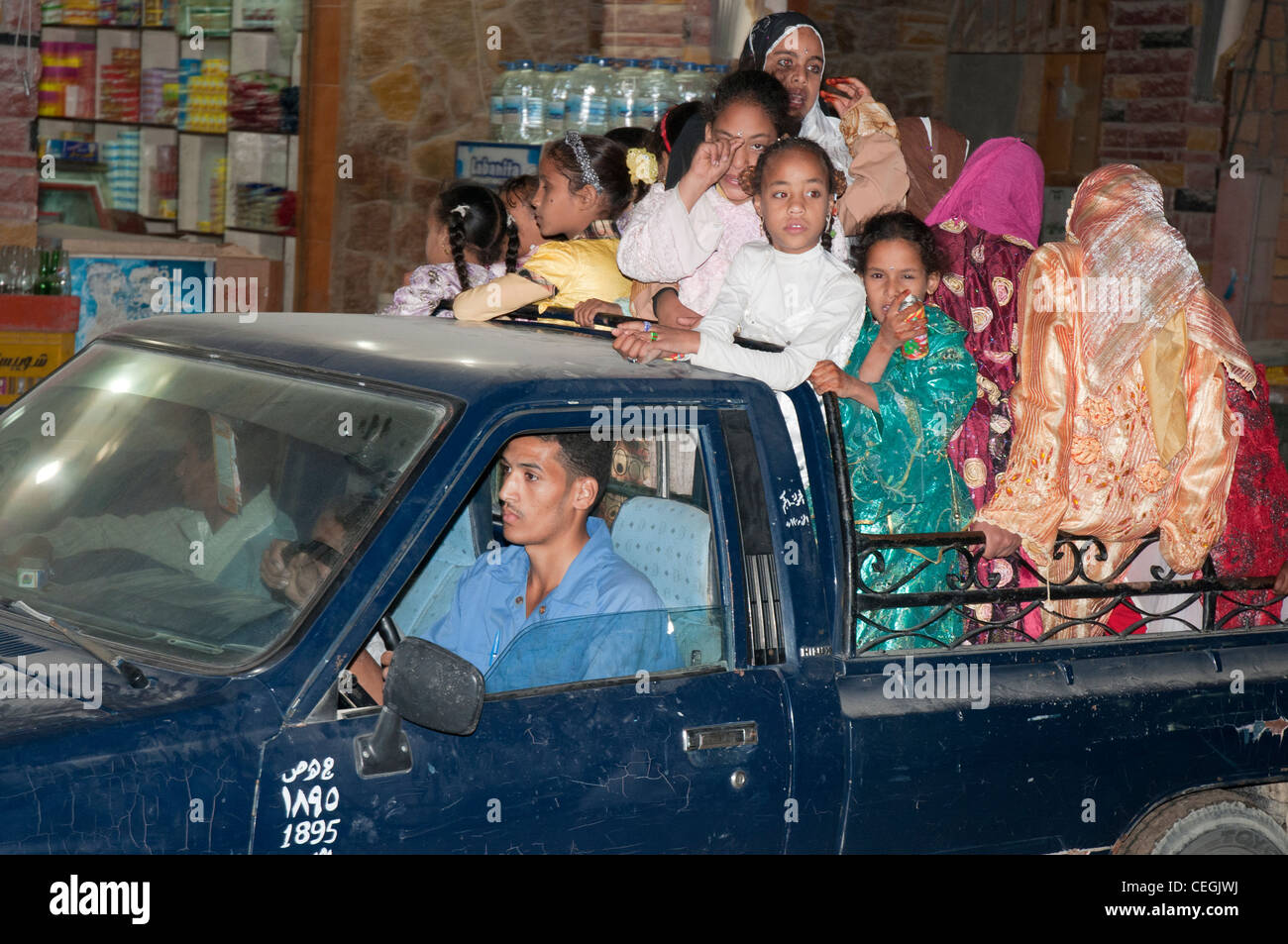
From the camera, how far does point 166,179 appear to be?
12180 mm

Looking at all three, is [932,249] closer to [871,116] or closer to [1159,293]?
[1159,293]

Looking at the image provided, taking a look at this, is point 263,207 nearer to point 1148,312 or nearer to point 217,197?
point 217,197

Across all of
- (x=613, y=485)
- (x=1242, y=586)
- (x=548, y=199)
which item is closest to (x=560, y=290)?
(x=548, y=199)

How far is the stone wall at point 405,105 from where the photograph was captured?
10320 mm

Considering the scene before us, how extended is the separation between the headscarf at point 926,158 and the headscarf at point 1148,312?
4.57 feet

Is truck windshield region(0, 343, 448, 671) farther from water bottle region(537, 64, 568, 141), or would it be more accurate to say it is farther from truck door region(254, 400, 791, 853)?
water bottle region(537, 64, 568, 141)

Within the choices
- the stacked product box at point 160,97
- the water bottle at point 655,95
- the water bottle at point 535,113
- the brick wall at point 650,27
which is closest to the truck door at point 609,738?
the water bottle at point 655,95

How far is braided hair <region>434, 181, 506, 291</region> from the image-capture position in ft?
17.7

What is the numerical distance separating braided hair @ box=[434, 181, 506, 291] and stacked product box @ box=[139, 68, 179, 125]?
24.6ft

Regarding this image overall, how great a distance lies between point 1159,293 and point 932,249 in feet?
1.99

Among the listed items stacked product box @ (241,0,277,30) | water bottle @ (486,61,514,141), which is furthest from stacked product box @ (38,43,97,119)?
water bottle @ (486,61,514,141)

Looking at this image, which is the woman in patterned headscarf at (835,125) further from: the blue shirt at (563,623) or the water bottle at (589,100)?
the water bottle at (589,100)

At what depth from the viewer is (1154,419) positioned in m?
3.87

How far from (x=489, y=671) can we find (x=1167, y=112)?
8.38 m
